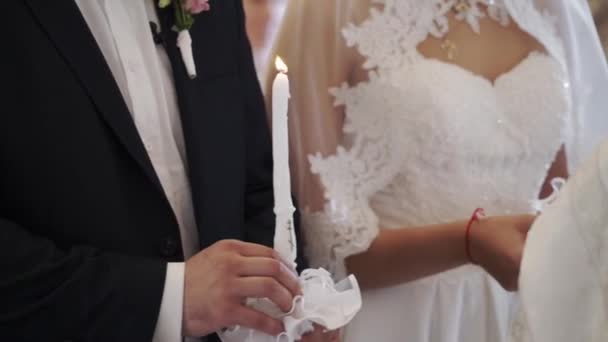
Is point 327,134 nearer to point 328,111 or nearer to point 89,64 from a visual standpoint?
point 328,111

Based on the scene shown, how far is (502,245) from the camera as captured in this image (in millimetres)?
981

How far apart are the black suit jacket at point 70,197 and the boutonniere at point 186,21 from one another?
140 millimetres

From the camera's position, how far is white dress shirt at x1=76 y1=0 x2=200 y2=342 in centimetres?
78


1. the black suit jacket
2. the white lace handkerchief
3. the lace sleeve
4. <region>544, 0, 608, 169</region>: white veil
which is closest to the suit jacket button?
the black suit jacket

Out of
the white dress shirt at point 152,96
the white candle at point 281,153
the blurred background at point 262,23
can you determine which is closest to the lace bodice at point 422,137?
the white dress shirt at point 152,96

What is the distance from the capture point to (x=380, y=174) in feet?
3.97

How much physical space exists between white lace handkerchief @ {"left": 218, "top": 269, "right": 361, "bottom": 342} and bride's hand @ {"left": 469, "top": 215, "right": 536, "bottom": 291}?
32 cm

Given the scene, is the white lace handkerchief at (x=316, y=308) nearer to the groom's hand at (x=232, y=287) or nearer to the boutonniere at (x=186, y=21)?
the groom's hand at (x=232, y=287)

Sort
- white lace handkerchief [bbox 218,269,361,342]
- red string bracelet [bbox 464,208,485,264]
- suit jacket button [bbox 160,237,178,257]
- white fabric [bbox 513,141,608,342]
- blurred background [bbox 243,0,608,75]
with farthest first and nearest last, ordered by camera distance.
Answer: blurred background [bbox 243,0,608,75] → red string bracelet [bbox 464,208,485,264] → suit jacket button [bbox 160,237,178,257] → white lace handkerchief [bbox 218,269,361,342] → white fabric [bbox 513,141,608,342]

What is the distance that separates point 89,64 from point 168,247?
248mm

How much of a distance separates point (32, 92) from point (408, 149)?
676 millimetres

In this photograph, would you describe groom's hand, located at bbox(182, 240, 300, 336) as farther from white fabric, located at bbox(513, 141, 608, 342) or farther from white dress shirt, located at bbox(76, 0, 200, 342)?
white fabric, located at bbox(513, 141, 608, 342)

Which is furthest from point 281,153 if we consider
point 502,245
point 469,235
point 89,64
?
point 469,235

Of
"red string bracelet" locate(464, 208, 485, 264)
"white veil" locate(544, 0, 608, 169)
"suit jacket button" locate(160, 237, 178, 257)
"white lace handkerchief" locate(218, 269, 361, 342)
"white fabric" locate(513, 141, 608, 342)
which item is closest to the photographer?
"white fabric" locate(513, 141, 608, 342)
